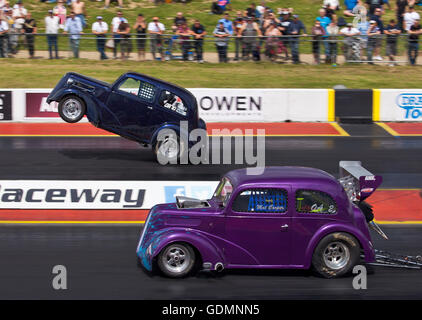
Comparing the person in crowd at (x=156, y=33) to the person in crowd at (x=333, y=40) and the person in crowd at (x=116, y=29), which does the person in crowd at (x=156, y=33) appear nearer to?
the person in crowd at (x=116, y=29)

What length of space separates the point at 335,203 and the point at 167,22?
823 inches

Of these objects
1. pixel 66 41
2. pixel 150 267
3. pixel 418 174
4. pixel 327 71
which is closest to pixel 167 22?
pixel 66 41

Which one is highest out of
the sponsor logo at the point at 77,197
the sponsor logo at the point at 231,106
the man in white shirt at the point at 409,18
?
the man in white shirt at the point at 409,18

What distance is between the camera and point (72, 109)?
1689 cm

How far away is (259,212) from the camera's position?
30.7 feet

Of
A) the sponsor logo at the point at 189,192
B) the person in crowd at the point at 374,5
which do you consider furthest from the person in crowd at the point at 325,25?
the sponsor logo at the point at 189,192

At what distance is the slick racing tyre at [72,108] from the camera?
1684 centimetres

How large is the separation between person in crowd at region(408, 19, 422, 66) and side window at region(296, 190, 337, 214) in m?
17.8

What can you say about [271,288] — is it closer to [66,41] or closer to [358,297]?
[358,297]

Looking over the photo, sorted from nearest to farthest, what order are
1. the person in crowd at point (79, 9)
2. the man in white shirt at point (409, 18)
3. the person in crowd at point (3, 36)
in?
the person in crowd at point (3, 36) → the man in white shirt at point (409, 18) → the person in crowd at point (79, 9)

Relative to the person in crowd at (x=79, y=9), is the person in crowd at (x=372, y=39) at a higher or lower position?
lower

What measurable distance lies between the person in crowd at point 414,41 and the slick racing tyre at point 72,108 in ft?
45.9

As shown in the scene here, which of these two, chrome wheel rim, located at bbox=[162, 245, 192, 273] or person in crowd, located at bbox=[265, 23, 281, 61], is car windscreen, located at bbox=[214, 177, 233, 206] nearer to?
chrome wheel rim, located at bbox=[162, 245, 192, 273]

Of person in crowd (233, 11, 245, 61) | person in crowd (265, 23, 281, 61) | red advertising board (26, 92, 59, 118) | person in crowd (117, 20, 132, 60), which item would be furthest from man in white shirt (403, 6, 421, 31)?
red advertising board (26, 92, 59, 118)
